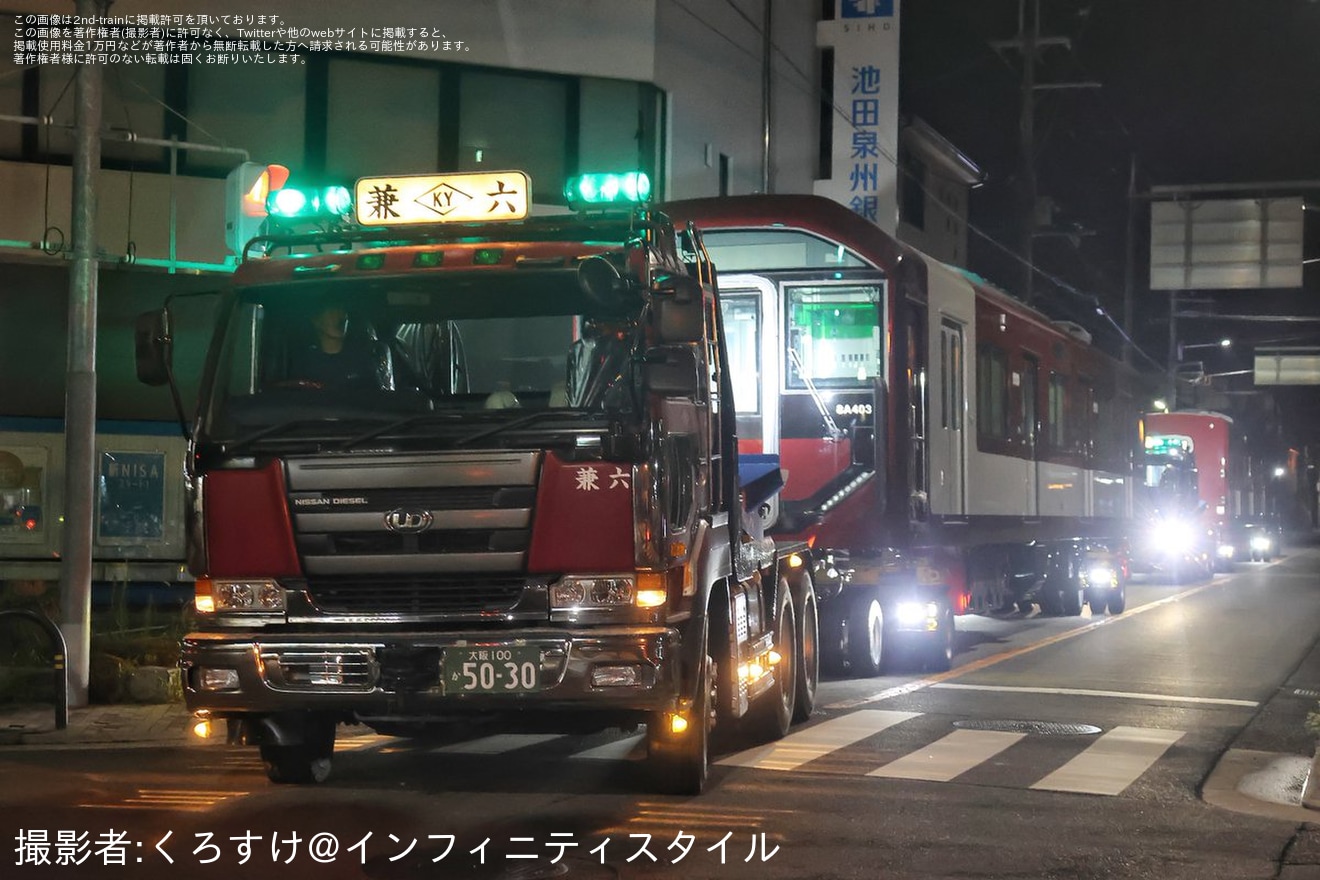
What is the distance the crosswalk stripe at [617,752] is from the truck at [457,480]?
164cm

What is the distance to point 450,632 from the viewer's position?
28.2 ft

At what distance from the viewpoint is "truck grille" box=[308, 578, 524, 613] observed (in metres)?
8.63

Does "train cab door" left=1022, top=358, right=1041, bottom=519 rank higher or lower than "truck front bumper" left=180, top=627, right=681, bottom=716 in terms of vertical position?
higher

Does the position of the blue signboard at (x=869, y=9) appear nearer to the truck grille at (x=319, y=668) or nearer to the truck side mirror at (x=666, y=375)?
the truck side mirror at (x=666, y=375)

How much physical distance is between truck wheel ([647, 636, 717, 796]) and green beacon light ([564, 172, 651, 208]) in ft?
8.38

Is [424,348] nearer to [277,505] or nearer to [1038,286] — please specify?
[277,505]

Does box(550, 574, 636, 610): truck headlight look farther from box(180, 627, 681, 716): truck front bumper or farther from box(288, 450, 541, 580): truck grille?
box(288, 450, 541, 580): truck grille

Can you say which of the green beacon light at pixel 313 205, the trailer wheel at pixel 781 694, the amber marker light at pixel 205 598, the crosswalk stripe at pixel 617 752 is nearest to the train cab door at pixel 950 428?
the trailer wheel at pixel 781 694

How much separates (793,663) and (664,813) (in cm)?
359

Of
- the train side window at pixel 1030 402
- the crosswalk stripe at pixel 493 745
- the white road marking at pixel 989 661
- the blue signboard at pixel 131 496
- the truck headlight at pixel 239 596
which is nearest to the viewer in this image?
the truck headlight at pixel 239 596

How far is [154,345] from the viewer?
912cm

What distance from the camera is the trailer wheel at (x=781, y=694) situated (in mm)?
11781

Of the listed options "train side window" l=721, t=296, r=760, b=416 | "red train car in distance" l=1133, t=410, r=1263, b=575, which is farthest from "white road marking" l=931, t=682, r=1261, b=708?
"red train car in distance" l=1133, t=410, r=1263, b=575

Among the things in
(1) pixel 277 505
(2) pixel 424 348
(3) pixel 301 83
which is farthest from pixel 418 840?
(3) pixel 301 83
